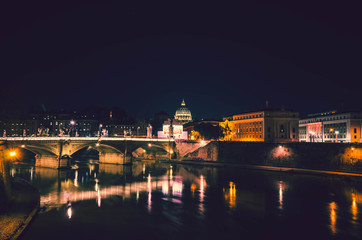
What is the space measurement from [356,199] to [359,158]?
53.4 feet

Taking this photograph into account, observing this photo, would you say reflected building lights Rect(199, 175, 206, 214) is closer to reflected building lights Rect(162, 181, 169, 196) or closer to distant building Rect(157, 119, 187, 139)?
reflected building lights Rect(162, 181, 169, 196)

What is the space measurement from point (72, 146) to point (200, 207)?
129 ft

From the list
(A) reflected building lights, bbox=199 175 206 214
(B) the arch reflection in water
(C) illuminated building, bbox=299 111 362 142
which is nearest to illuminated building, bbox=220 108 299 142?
(C) illuminated building, bbox=299 111 362 142

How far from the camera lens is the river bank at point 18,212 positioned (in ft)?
74.3

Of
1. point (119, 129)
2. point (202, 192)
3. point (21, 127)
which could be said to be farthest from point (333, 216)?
point (119, 129)

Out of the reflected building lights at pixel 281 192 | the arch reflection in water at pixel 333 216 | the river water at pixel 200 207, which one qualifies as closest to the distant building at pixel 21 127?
the river water at pixel 200 207

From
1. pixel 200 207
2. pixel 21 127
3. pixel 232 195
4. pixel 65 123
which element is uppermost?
pixel 65 123

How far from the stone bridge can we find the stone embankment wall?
38.7ft

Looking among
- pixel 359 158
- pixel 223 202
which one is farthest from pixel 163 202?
pixel 359 158

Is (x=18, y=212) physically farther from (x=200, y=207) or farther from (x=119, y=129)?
(x=119, y=129)

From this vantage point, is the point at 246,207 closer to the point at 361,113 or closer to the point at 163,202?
the point at 163,202

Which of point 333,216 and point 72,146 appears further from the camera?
point 72,146

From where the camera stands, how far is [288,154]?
62312 millimetres

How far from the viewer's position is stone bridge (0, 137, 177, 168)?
59.8m
